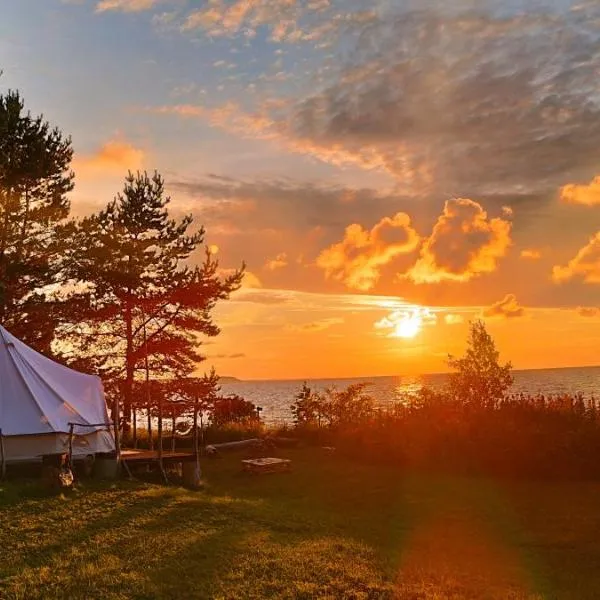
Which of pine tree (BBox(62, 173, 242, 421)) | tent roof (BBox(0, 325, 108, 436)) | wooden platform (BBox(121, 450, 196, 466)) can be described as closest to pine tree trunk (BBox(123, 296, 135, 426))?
pine tree (BBox(62, 173, 242, 421))

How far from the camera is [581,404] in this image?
18.3m

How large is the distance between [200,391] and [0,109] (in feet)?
44.6

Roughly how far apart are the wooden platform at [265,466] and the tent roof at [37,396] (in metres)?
4.24

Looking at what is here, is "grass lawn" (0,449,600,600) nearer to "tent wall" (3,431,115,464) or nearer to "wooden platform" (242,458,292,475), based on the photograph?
"wooden platform" (242,458,292,475)

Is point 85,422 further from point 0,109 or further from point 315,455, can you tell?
point 0,109

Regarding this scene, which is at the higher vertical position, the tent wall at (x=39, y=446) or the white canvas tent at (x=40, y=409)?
the white canvas tent at (x=40, y=409)

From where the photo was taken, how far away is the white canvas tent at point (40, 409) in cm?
1544

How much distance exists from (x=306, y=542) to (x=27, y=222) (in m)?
20.5

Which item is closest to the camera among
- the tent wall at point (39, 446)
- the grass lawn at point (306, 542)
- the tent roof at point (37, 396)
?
the grass lawn at point (306, 542)

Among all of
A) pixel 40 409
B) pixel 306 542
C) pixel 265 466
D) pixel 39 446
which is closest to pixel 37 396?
pixel 40 409

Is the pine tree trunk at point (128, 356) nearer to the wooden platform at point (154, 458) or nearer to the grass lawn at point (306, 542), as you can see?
the wooden platform at point (154, 458)

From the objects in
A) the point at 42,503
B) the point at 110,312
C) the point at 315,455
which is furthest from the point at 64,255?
the point at 42,503

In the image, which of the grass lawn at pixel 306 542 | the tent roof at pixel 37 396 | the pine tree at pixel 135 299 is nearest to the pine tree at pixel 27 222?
the pine tree at pixel 135 299

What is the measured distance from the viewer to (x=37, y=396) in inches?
642
